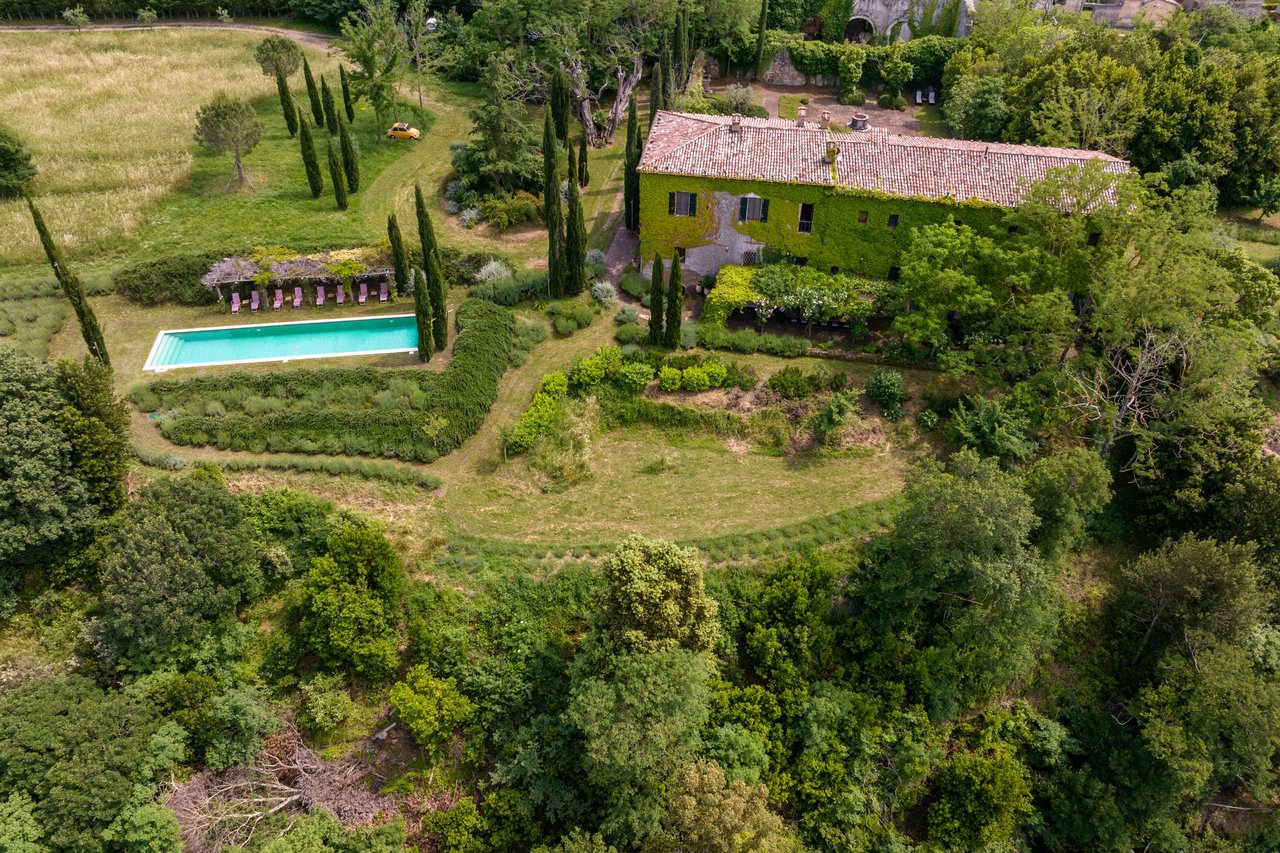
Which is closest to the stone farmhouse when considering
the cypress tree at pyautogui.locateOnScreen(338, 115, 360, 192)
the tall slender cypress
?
the tall slender cypress

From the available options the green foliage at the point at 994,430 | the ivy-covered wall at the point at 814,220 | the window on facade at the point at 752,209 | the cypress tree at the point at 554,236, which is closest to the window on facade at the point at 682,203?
the ivy-covered wall at the point at 814,220

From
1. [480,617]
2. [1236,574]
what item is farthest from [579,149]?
[1236,574]

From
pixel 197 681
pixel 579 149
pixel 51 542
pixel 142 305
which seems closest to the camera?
pixel 197 681

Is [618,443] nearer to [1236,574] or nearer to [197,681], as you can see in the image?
[197,681]

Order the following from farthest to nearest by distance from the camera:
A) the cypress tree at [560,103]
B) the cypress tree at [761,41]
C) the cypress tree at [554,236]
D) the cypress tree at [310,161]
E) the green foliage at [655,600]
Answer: the cypress tree at [761,41], the cypress tree at [560,103], the cypress tree at [310,161], the cypress tree at [554,236], the green foliage at [655,600]

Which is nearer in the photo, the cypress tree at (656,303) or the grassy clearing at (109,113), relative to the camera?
the cypress tree at (656,303)

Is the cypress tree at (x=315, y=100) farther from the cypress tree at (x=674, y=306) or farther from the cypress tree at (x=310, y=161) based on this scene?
the cypress tree at (x=674, y=306)
